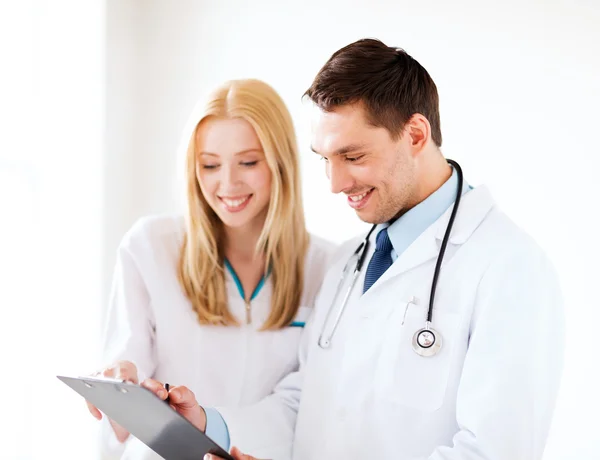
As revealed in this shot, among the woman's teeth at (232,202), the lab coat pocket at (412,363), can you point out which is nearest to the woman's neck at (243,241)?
A: the woman's teeth at (232,202)

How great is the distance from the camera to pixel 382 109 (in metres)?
1.67

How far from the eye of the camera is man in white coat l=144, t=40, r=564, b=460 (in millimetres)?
1479

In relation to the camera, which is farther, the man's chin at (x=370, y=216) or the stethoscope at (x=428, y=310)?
the man's chin at (x=370, y=216)

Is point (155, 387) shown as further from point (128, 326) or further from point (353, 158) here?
point (353, 158)

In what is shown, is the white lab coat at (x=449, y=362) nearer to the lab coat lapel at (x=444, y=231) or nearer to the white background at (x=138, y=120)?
the lab coat lapel at (x=444, y=231)

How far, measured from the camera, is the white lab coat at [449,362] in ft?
4.81

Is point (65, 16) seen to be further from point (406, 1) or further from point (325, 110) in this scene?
point (325, 110)

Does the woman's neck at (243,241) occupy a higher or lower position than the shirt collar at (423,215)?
lower

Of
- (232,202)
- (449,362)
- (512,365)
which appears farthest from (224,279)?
(512,365)

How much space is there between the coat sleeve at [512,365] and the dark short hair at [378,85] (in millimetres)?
408

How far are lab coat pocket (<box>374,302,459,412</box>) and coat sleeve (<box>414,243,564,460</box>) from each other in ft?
0.20

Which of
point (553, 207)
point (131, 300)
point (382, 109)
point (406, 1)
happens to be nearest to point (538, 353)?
point (382, 109)

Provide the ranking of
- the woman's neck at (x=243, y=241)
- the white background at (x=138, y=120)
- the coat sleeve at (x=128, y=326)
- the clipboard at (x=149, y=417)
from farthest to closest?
the white background at (x=138, y=120), the woman's neck at (x=243, y=241), the coat sleeve at (x=128, y=326), the clipboard at (x=149, y=417)

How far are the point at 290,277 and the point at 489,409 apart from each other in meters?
0.80
